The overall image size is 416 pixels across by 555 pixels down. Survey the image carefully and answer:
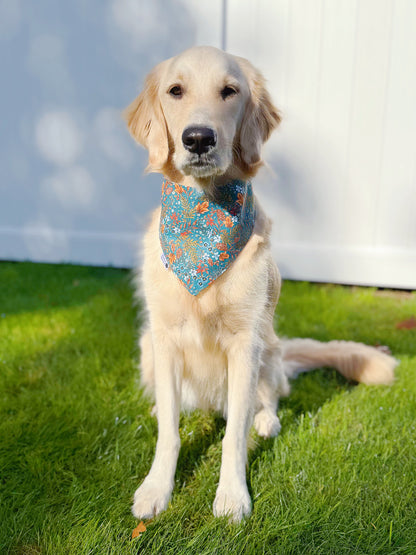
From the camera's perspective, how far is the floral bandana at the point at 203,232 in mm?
1676

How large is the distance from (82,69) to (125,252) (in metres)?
1.65

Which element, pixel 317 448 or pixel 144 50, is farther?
pixel 144 50

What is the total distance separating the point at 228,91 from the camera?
5.24ft

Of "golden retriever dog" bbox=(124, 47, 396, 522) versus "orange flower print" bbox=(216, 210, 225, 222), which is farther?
"orange flower print" bbox=(216, 210, 225, 222)

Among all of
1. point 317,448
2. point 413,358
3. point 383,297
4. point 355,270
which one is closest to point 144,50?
point 355,270

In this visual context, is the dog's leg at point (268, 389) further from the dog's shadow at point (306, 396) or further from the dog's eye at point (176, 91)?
the dog's eye at point (176, 91)

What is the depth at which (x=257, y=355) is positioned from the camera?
1.76 m

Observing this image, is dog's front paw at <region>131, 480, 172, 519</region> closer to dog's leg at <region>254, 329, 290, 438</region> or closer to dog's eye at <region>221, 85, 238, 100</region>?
dog's leg at <region>254, 329, 290, 438</region>

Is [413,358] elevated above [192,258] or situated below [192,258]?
below

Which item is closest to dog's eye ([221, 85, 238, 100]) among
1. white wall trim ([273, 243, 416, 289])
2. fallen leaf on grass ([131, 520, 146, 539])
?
fallen leaf on grass ([131, 520, 146, 539])

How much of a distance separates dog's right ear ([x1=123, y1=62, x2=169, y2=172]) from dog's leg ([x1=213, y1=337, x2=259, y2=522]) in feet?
2.37

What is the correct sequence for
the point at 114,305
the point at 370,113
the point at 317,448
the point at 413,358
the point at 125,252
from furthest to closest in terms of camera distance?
1. the point at 125,252
2. the point at 370,113
3. the point at 114,305
4. the point at 413,358
5. the point at 317,448

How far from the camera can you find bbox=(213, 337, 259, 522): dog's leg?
1616 mm

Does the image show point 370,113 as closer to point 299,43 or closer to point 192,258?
point 299,43
